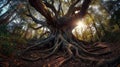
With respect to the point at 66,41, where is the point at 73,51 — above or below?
below

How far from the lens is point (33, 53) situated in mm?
9844

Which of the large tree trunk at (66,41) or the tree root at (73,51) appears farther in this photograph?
the large tree trunk at (66,41)

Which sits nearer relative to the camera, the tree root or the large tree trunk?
the tree root

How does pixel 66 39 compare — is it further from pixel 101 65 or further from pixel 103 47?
pixel 101 65

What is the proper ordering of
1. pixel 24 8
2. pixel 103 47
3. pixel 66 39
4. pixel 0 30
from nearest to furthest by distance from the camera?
pixel 0 30 → pixel 103 47 → pixel 66 39 → pixel 24 8

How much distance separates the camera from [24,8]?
618 inches

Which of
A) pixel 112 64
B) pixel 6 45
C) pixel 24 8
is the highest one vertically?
pixel 24 8

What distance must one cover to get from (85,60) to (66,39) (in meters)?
3.61

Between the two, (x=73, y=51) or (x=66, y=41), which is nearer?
(x=73, y=51)

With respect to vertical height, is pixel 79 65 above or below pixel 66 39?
below

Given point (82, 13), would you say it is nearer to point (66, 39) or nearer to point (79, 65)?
point (66, 39)

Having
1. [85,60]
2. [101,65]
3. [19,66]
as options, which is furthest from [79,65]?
[19,66]

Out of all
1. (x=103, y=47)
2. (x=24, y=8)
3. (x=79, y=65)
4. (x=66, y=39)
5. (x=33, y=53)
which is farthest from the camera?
(x=24, y=8)

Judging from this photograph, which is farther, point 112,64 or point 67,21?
point 67,21
